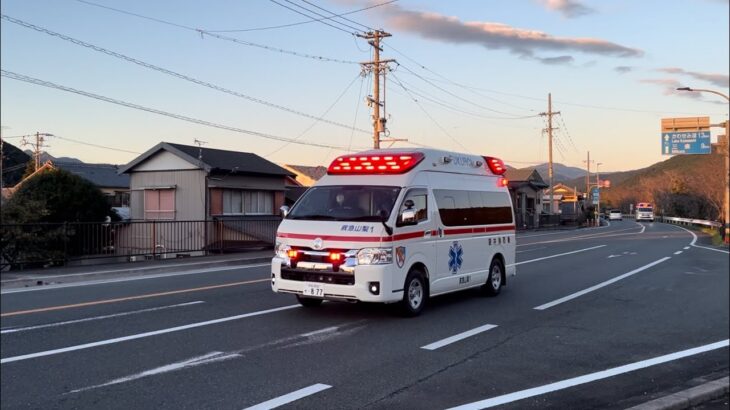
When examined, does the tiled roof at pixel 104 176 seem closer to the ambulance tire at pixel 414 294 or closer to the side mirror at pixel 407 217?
the ambulance tire at pixel 414 294

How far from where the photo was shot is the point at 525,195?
63.1 metres

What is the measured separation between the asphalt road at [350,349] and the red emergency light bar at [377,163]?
7.81 feet

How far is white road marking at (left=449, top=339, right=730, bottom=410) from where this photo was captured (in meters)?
5.73

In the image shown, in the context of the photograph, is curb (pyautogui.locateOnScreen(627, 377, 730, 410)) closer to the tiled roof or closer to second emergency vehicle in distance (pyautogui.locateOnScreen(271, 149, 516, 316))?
second emergency vehicle in distance (pyautogui.locateOnScreen(271, 149, 516, 316))

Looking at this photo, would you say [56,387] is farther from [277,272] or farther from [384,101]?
[384,101]

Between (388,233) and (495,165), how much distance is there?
4902mm

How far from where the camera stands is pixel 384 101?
36.0m

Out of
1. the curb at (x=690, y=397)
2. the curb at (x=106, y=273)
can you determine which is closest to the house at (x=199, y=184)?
the curb at (x=106, y=273)

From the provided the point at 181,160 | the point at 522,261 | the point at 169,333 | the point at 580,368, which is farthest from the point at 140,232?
the point at 580,368

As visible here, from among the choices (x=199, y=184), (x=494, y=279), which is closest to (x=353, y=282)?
(x=494, y=279)

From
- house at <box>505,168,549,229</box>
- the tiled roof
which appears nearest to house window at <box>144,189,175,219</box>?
the tiled roof

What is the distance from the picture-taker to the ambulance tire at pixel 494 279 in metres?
12.3

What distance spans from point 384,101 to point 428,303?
2593 centimetres

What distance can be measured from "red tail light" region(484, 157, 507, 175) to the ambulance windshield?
390cm
